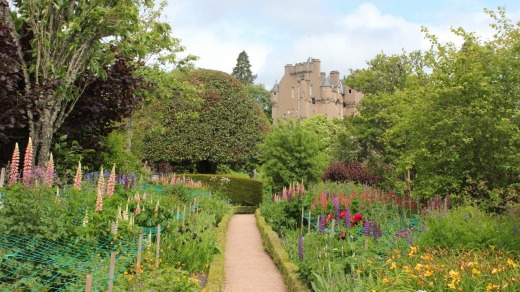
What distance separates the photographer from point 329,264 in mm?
5508

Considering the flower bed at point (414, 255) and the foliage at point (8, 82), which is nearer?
the flower bed at point (414, 255)

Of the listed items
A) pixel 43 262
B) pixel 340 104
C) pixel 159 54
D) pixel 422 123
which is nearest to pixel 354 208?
pixel 422 123

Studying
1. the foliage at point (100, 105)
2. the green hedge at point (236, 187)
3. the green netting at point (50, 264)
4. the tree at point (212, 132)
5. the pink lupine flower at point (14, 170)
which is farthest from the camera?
the tree at point (212, 132)

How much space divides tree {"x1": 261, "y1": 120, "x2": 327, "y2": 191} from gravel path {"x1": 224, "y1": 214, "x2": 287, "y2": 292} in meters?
5.94

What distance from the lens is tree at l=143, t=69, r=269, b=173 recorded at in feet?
81.5

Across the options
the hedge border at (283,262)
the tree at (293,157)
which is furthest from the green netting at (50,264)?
the tree at (293,157)

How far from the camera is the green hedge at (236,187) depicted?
69.9 feet

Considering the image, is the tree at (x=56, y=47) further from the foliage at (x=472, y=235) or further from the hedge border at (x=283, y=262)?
the foliage at (x=472, y=235)

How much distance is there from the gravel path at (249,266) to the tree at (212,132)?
499 inches

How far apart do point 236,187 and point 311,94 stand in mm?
37457

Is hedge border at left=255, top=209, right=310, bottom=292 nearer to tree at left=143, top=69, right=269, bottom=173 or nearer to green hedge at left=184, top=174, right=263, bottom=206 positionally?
green hedge at left=184, top=174, right=263, bottom=206

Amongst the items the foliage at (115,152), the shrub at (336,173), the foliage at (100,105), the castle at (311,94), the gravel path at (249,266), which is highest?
the castle at (311,94)

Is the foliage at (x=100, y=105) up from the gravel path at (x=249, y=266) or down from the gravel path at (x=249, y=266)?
up

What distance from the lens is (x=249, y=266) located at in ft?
27.3
